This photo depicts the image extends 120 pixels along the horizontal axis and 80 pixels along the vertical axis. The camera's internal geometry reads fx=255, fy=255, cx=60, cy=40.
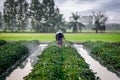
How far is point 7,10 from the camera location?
96750 mm

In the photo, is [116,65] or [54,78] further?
[116,65]

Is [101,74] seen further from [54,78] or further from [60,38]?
[60,38]

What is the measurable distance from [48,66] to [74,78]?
2.50 meters

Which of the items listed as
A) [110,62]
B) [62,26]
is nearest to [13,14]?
[62,26]

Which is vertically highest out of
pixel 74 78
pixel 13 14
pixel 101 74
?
pixel 13 14

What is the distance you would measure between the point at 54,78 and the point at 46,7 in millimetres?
86587

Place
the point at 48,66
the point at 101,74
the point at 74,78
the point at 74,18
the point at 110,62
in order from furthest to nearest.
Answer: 1. the point at 74,18
2. the point at 110,62
3. the point at 101,74
4. the point at 48,66
5. the point at 74,78

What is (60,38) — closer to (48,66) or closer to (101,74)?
(101,74)

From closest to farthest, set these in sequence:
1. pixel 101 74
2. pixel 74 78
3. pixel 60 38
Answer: pixel 74 78 < pixel 101 74 < pixel 60 38

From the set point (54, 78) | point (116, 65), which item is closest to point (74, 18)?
point (116, 65)

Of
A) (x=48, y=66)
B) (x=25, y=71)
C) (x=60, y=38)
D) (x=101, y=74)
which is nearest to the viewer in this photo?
(x=48, y=66)

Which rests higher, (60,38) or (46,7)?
(46,7)

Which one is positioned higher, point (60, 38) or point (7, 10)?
point (7, 10)

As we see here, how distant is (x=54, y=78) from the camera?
10.2 m
